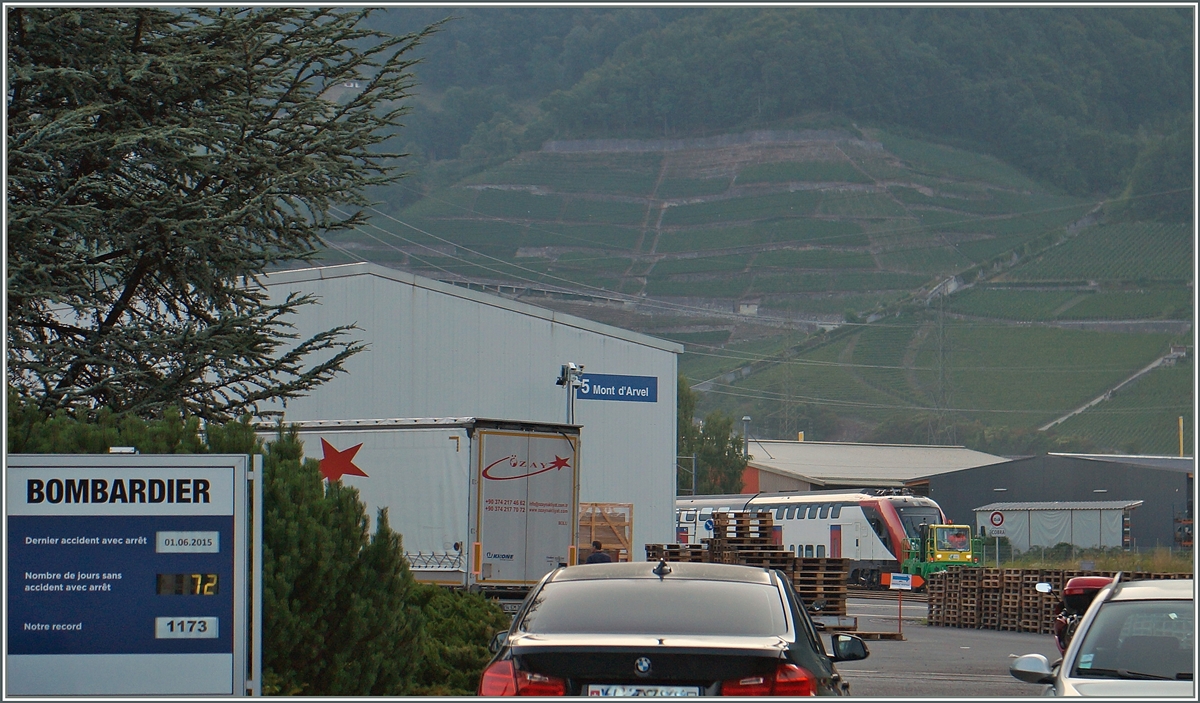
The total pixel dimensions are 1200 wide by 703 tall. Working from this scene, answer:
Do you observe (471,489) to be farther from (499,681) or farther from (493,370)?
(493,370)

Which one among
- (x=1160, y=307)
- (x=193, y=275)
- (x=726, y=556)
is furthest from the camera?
(x=1160, y=307)

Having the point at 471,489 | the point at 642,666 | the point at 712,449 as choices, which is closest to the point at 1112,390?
the point at 712,449

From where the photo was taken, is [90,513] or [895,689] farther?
[895,689]

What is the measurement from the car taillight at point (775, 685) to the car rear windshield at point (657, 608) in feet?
1.18

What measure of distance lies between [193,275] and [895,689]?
901 cm

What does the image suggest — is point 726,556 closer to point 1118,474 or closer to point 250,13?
point 250,13

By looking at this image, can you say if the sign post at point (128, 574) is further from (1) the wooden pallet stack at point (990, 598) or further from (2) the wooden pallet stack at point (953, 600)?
Answer: (2) the wooden pallet stack at point (953, 600)

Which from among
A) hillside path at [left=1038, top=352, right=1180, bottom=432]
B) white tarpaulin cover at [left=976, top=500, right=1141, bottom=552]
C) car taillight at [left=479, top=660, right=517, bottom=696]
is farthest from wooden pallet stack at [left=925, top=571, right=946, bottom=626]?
hillside path at [left=1038, top=352, right=1180, bottom=432]

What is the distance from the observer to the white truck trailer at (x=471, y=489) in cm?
2134

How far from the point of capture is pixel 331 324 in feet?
116

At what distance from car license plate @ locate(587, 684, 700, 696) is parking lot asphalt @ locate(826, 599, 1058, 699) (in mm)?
8377

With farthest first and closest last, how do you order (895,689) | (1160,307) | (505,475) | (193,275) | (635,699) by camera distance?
(1160,307), (505,475), (895,689), (193,275), (635,699)

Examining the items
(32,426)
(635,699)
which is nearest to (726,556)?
(32,426)

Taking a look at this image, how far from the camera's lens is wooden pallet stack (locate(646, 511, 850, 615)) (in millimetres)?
27875
